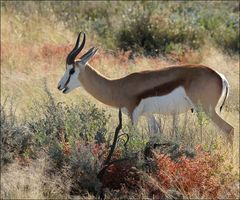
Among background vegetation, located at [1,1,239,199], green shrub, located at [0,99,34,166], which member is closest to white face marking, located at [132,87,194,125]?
background vegetation, located at [1,1,239,199]

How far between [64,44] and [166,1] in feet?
39.0

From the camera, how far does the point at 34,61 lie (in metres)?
14.2

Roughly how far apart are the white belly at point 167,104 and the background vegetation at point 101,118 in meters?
0.17

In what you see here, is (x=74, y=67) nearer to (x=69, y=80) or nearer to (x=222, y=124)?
(x=69, y=80)

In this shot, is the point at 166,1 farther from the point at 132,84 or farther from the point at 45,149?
the point at 45,149

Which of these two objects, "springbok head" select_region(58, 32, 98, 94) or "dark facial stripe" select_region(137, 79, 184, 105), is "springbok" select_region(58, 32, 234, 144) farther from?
"springbok head" select_region(58, 32, 98, 94)

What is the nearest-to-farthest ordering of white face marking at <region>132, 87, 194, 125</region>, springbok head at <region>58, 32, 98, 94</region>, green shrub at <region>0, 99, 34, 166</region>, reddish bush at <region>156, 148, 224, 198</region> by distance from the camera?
reddish bush at <region>156, 148, 224, 198</region>, green shrub at <region>0, 99, 34, 166</region>, white face marking at <region>132, 87, 194, 125</region>, springbok head at <region>58, 32, 98, 94</region>

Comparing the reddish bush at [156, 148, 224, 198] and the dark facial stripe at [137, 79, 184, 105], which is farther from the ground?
the dark facial stripe at [137, 79, 184, 105]

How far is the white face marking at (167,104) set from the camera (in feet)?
29.6

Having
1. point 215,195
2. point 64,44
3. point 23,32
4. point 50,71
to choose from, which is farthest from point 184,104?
point 23,32

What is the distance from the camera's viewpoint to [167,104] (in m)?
9.02

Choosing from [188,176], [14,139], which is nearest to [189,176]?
[188,176]

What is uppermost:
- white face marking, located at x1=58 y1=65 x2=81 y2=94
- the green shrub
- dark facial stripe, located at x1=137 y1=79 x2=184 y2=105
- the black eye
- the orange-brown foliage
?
the black eye

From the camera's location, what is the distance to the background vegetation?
23.6 ft
